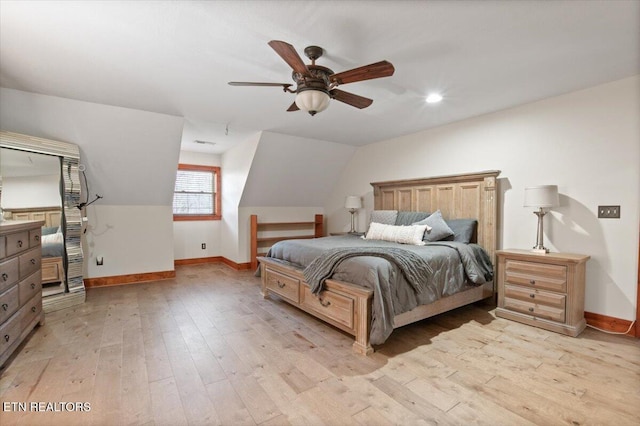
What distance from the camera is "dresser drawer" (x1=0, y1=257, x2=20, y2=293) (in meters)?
2.11

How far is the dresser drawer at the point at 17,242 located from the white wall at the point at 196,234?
3.20 meters

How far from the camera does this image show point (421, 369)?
212cm

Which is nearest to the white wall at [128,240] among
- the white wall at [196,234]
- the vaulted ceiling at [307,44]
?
the white wall at [196,234]

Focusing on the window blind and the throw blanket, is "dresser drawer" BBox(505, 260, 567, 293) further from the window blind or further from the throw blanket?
the window blind

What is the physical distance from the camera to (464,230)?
3646 millimetres

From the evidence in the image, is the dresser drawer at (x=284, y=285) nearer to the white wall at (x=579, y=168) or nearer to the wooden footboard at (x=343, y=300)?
the wooden footboard at (x=343, y=300)

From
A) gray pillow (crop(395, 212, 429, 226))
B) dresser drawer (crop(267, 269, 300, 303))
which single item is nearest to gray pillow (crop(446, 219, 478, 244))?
gray pillow (crop(395, 212, 429, 226))

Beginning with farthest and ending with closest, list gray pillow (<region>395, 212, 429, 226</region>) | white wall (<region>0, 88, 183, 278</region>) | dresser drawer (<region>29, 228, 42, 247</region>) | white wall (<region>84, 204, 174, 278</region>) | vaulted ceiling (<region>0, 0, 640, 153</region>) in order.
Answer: white wall (<region>84, 204, 174, 278</region>) → gray pillow (<region>395, 212, 429, 226</region>) → white wall (<region>0, 88, 183, 278</region>) → dresser drawer (<region>29, 228, 42, 247</region>) → vaulted ceiling (<region>0, 0, 640, 153</region>)

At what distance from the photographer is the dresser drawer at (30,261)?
2445 mm

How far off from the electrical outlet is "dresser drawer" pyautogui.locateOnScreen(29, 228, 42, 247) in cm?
528

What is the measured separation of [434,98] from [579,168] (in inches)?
63.2

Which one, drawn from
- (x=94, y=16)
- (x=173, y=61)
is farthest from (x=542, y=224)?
(x=94, y=16)

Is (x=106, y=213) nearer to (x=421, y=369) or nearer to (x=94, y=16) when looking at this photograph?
(x=94, y=16)

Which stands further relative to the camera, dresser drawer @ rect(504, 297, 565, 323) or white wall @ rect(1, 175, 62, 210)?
white wall @ rect(1, 175, 62, 210)
